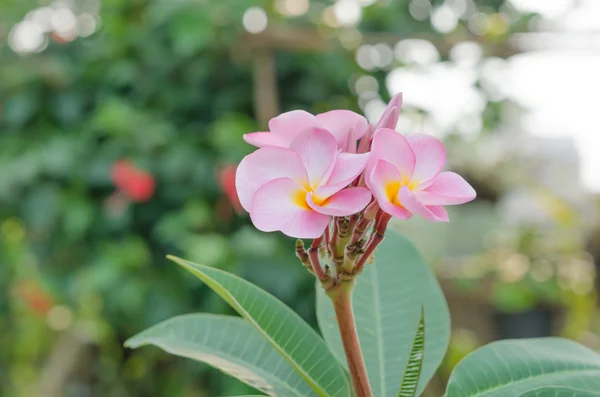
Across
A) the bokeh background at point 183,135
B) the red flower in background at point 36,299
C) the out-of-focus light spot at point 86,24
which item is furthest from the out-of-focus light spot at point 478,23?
the red flower in background at point 36,299

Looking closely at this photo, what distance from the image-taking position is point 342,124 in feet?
1.11

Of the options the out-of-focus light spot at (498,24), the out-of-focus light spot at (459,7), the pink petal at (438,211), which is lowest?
the pink petal at (438,211)

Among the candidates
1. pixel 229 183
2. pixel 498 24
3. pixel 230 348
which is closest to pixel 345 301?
pixel 230 348

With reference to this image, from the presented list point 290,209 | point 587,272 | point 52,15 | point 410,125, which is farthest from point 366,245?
point 587,272

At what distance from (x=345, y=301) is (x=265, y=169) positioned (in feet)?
0.27

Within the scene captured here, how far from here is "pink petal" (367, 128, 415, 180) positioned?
31cm

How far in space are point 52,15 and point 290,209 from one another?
196cm

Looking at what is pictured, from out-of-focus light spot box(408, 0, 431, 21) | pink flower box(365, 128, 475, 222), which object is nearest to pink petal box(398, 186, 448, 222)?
pink flower box(365, 128, 475, 222)

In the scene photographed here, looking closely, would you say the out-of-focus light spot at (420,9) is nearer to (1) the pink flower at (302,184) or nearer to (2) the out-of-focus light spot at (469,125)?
(2) the out-of-focus light spot at (469,125)

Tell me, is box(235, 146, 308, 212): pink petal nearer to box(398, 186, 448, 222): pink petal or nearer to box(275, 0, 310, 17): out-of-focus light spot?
box(398, 186, 448, 222): pink petal

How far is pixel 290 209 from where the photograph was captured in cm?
30

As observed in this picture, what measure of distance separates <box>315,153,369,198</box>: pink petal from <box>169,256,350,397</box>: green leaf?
0.27 feet

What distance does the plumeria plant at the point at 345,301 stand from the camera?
30 centimetres

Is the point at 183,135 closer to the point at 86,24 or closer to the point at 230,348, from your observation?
the point at 86,24
